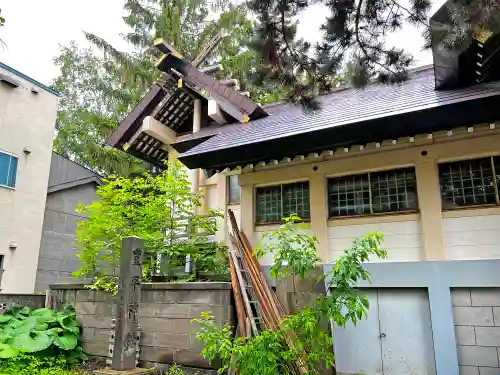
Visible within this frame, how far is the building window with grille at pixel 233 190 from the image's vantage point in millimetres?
9094

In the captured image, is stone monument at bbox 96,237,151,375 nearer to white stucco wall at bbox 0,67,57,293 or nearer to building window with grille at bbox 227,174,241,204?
building window with grille at bbox 227,174,241,204

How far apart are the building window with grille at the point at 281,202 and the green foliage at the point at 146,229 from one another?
3.49 feet

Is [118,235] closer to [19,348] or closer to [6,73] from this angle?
[19,348]

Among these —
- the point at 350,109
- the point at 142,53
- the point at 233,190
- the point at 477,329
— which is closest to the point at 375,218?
the point at 350,109

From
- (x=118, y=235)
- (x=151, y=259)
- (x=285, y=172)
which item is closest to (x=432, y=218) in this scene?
(x=285, y=172)

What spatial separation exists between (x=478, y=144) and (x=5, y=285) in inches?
464

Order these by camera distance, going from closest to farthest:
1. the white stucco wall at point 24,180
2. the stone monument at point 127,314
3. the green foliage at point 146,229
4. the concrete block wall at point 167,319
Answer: the stone monument at point 127,314
the concrete block wall at point 167,319
the green foliage at point 146,229
the white stucco wall at point 24,180

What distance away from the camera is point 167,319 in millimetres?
6996

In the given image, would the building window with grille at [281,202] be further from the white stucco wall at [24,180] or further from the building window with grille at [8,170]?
the building window with grille at [8,170]

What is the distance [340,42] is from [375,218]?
3.26m

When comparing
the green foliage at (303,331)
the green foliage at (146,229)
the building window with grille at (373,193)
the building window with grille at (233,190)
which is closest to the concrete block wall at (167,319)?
the green foliage at (146,229)

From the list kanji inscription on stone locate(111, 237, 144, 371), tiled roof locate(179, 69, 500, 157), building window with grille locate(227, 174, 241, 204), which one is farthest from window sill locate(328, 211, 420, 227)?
kanji inscription on stone locate(111, 237, 144, 371)

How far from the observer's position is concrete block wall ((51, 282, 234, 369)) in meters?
6.56

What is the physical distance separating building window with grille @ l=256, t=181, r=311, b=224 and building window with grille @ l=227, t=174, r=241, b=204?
1222 mm
